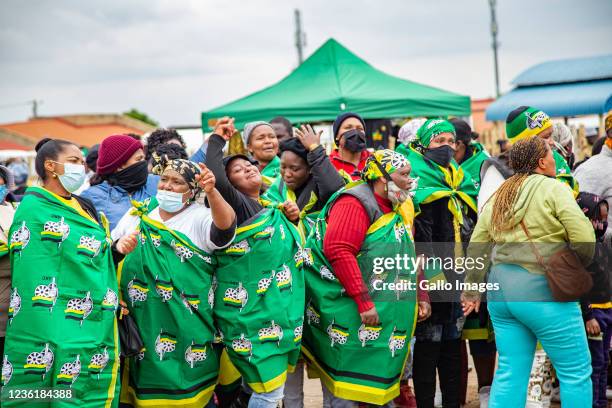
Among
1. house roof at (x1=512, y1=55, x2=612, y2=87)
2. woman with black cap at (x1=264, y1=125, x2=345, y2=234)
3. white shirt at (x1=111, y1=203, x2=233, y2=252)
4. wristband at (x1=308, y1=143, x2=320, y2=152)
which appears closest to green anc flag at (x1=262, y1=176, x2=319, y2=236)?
woman with black cap at (x1=264, y1=125, x2=345, y2=234)

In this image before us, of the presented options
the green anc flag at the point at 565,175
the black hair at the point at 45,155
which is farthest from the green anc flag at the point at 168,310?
the green anc flag at the point at 565,175

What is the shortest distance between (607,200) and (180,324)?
3.37m

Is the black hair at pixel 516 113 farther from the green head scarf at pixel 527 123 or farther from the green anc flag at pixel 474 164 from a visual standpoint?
the green anc flag at pixel 474 164

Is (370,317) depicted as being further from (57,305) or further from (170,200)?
(57,305)

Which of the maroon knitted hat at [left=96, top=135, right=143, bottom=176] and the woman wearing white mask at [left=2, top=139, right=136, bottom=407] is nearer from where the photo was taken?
the woman wearing white mask at [left=2, top=139, right=136, bottom=407]

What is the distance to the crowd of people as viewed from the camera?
473cm

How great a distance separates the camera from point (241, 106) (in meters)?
12.2

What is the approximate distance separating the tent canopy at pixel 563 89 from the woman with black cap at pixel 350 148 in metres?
11.5

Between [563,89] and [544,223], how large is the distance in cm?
1516

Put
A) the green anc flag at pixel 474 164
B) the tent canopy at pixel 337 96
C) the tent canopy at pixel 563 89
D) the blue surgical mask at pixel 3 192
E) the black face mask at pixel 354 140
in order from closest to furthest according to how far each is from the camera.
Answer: the blue surgical mask at pixel 3 192
the black face mask at pixel 354 140
the green anc flag at pixel 474 164
the tent canopy at pixel 337 96
the tent canopy at pixel 563 89

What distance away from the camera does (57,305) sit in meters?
4.64

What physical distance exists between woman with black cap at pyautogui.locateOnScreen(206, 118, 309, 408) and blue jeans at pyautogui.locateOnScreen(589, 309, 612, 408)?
2293mm

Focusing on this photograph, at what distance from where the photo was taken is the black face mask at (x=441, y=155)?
621 cm

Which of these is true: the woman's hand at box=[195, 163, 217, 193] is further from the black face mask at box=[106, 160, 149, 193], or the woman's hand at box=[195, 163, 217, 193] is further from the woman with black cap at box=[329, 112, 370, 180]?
the woman with black cap at box=[329, 112, 370, 180]
